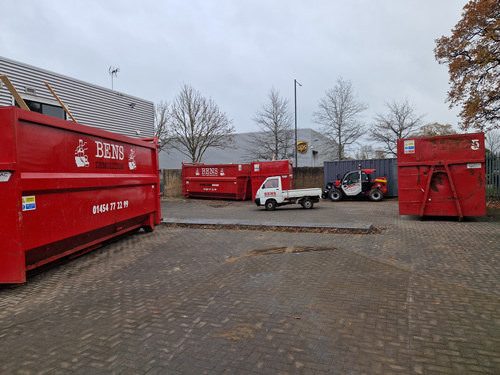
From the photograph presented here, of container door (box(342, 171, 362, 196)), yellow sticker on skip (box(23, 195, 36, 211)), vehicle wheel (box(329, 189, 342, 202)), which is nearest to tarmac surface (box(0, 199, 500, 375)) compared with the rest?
yellow sticker on skip (box(23, 195, 36, 211))

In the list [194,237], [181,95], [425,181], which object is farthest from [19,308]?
[181,95]

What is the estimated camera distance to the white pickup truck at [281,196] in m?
15.9

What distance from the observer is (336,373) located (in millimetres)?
2643

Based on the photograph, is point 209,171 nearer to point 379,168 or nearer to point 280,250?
point 379,168

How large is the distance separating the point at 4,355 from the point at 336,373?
3.21 m

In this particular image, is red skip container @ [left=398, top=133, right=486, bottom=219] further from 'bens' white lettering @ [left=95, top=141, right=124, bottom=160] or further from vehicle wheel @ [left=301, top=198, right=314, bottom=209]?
'bens' white lettering @ [left=95, top=141, right=124, bottom=160]

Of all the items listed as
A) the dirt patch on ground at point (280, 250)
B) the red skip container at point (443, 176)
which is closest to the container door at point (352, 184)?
the red skip container at point (443, 176)

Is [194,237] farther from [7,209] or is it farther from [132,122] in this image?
[132,122]

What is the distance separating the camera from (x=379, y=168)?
21.0 m

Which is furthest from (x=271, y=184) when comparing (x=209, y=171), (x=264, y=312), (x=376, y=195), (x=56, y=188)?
(x=264, y=312)

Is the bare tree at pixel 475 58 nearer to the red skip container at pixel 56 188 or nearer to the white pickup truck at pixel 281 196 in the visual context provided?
the white pickup truck at pixel 281 196

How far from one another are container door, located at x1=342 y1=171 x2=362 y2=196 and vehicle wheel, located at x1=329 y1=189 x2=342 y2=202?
42cm

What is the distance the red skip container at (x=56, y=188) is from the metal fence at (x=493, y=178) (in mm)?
17467

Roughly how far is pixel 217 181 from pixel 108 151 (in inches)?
631
